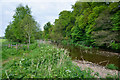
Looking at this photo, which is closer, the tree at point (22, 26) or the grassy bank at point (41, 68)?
the grassy bank at point (41, 68)

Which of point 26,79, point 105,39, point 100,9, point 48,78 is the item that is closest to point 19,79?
point 26,79

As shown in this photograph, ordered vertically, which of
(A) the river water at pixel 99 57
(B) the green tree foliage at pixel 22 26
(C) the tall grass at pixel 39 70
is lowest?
(A) the river water at pixel 99 57

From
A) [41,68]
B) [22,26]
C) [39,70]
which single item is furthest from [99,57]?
[22,26]

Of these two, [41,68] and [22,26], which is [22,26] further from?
[41,68]

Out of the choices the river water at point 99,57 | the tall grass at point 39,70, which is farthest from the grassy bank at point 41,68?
the river water at point 99,57

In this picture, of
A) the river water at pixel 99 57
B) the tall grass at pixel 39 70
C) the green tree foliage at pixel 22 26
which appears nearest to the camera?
the tall grass at pixel 39 70

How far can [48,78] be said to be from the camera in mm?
1705

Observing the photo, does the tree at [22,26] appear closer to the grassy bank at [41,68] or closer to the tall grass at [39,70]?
the grassy bank at [41,68]

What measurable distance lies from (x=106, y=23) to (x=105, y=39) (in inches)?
82.8

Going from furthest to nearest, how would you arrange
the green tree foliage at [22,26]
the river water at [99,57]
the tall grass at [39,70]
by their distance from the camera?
the green tree foliage at [22,26] < the river water at [99,57] < the tall grass at [39,70]

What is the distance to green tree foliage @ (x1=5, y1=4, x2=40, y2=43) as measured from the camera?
26.3ft

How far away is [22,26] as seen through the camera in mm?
8383

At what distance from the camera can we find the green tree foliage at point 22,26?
8.02 meters

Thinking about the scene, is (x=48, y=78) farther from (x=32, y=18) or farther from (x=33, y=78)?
(x=32, y=18)
